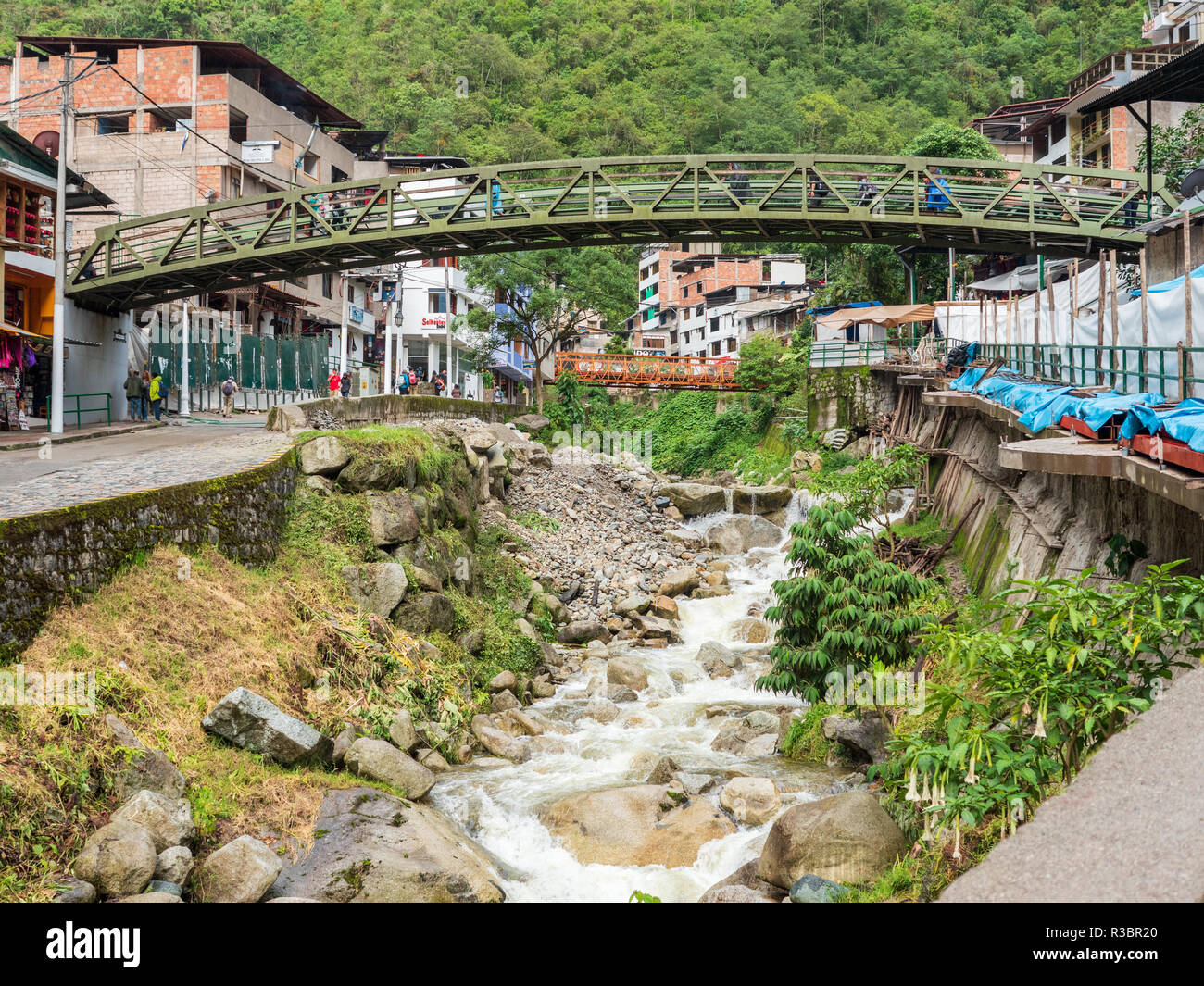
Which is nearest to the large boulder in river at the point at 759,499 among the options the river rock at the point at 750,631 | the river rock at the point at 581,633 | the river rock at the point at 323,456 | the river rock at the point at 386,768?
the river rock at the point at 750,631

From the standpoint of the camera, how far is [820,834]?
10.2m

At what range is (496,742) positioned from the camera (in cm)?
1543

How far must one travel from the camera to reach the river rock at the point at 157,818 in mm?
9594

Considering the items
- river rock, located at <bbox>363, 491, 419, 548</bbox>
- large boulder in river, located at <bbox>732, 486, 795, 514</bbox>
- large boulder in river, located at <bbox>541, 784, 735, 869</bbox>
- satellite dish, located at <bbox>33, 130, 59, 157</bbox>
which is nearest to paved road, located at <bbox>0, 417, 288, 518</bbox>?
river rock, located at <bbox>363, 491, 419, 548</bbox>

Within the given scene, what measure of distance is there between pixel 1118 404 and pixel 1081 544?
364 cm

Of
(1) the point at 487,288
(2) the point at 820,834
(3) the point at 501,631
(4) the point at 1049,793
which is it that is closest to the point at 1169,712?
(4) the point at 1049,793

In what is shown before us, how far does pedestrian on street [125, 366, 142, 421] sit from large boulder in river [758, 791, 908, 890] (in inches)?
977

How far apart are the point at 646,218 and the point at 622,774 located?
1638 centimetres

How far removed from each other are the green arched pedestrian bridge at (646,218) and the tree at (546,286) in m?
12.6

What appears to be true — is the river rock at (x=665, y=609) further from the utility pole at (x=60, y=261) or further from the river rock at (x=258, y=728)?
the utility pole at (x=60, y=261)

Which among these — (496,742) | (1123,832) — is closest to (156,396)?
(496,742)

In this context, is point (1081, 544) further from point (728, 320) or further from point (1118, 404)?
point (728, 320)

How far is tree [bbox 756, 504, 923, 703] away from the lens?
14289mm
